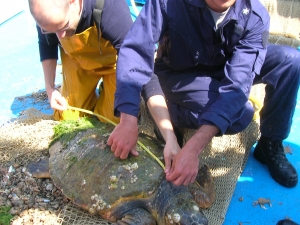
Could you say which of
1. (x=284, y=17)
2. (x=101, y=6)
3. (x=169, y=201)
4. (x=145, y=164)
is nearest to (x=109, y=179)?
(x=145, y=164)

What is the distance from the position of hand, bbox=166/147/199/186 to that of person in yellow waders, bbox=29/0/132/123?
2.55ft

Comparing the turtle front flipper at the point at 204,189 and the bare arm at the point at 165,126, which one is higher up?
the bare arm at the point at 165,126

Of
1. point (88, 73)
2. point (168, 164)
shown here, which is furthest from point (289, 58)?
Result: point (88, 73)

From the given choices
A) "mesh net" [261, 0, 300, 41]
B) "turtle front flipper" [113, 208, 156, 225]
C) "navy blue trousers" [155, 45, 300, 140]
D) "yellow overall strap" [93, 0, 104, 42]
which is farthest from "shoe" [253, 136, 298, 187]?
"mesh net" [261, 0, 300, 41]

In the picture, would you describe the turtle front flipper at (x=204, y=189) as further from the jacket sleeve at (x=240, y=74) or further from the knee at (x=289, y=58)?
the knee at (x=289, y=58)

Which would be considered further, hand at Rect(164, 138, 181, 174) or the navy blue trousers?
the navy blue trousers

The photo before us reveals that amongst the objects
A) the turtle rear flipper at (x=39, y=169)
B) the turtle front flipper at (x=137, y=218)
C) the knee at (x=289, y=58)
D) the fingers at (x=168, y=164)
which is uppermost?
the knee at (x=289, y=58)

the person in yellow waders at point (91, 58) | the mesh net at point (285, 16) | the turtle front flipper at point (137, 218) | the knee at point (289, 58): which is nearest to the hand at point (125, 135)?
the person in yellow waders at point (91, 58)

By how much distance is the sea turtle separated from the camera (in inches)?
57.8

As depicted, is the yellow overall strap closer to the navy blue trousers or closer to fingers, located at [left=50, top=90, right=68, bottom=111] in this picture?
the navy blue trousers

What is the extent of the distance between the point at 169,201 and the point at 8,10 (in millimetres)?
3613

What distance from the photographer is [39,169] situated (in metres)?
1.85

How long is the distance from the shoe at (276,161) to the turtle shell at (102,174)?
66 cm

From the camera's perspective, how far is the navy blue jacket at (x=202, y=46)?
143cm
